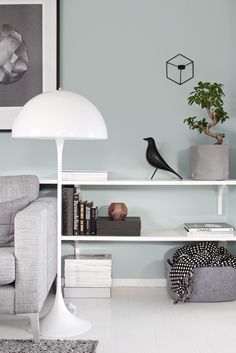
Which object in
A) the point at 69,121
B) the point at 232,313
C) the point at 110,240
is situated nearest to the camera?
the point at 69,121

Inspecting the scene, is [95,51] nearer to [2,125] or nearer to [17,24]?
[17,24]

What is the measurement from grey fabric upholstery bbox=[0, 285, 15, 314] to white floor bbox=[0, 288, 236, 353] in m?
0.16

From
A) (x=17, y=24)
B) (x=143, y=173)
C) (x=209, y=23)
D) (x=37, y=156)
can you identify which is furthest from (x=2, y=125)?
(x=209, y=23)

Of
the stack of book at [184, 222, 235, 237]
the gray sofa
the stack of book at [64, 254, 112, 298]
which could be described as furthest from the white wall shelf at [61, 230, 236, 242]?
the gray sofa

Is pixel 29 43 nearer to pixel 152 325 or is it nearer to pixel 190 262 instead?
pixel 190 262

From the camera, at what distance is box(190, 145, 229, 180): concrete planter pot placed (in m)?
3.29

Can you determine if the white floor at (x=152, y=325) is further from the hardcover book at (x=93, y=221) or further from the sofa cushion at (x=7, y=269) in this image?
the hardcover book at (x=93, y=221)

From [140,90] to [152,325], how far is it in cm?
151

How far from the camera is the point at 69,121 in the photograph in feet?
8.13

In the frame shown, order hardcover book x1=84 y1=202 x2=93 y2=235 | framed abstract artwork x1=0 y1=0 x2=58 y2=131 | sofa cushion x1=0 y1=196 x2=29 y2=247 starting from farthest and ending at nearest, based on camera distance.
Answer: framed abstract artwork x1=0 y1=0 x2=58 y2=131 → hardcover book x1=84 y1=202 x2=93 y2=235 → sofa cushion x1=0 y1=196 x2=29 y2=247

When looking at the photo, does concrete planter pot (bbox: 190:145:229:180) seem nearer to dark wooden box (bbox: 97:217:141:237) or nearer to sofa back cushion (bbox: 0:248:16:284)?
dark wooden box (bbox: 97:217:141:237)

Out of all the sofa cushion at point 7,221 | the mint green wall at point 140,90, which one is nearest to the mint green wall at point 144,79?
the mint green wall at point 140,90

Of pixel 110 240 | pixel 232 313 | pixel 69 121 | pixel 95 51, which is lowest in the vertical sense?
pixel 232 313

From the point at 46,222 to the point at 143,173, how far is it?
3.18 feet
